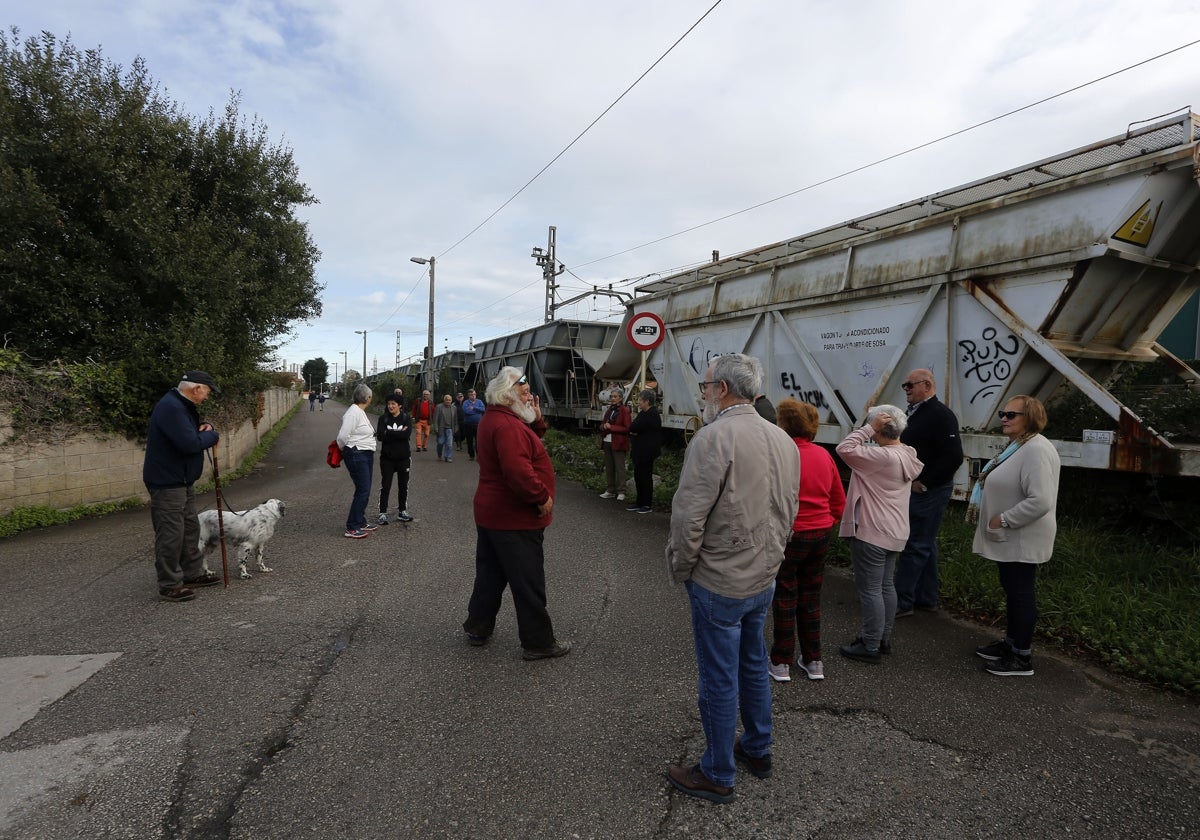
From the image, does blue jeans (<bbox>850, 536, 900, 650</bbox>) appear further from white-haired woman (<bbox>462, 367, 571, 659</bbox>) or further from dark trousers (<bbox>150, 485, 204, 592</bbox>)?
dark trousers (<bbox>150, 485, 204, 592</bbox>)

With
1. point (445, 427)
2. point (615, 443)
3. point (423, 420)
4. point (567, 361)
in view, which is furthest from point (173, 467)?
point (567, 361)

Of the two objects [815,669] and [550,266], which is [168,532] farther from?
[550,266]

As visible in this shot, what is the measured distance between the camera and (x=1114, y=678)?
12.6ft

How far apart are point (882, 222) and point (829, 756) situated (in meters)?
6.32

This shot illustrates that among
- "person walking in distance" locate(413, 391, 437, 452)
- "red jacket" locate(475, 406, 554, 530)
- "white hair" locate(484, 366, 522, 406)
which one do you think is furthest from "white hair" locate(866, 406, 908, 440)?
"person walking in distance" locate(413, 391, 437, 452)

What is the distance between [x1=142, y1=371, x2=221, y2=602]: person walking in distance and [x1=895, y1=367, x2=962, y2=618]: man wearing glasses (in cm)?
517

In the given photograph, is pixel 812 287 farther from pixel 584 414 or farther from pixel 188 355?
pixel 188 355

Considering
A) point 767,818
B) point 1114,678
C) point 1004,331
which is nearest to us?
point 767,818

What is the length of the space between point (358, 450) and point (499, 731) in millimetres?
4544

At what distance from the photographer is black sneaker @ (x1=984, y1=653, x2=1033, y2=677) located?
12.7ft

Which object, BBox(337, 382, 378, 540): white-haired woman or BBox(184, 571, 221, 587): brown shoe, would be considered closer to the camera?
BBox(184, 571, 221, 587): brown shoe

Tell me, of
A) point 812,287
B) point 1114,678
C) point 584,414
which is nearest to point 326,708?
point 1114,678

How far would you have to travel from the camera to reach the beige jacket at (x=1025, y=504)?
371 centimetres

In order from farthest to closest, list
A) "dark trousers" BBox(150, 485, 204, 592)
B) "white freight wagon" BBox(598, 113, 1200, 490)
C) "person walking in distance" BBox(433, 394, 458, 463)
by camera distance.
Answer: "person walking in distance" BBox(433, 394, 458, 463) < "white freight wagon" BBox(598, 113, 1200, 490) < "dark trousers" BBox(150, 485, 204, 592)
